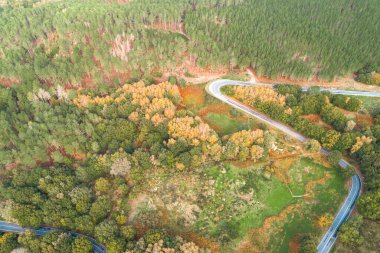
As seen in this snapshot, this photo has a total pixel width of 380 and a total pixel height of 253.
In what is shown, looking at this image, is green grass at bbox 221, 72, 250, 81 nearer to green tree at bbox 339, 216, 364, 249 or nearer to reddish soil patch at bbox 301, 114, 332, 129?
reddish soil patch at bbox 301, 114, 332, 129

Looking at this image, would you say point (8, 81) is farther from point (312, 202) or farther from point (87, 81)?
point (312, 202)

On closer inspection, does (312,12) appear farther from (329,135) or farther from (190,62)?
(329,135)

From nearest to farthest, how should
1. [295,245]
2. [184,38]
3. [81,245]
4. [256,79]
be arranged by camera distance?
[81,245] → [295,245] → [256,79] → [184,38]

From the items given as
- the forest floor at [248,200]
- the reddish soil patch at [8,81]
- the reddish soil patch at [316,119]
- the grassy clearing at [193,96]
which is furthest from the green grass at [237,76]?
the reddish soil patch at [8,81]

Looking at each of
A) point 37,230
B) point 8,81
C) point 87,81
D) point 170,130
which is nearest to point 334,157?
point 170,130

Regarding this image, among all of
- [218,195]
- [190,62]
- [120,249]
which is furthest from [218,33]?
[120,249]

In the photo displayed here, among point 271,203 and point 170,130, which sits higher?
point 170,130
